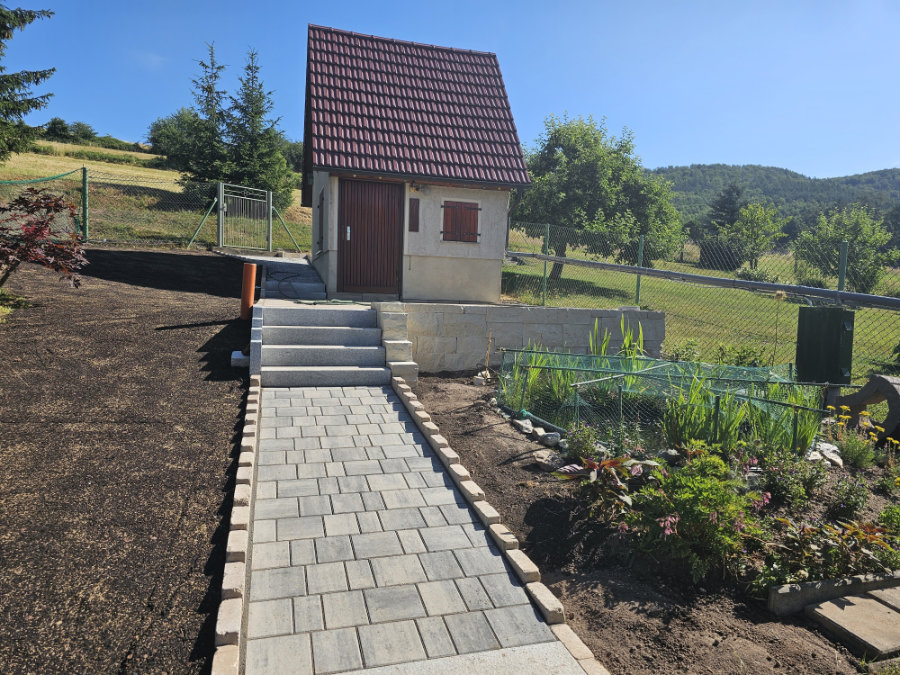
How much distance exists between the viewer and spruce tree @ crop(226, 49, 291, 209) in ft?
83.0

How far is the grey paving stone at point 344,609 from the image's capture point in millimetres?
3195

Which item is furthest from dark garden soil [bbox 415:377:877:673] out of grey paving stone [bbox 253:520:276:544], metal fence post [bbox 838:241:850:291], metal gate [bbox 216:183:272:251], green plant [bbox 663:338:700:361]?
metal gate [bbox 216:183:272:251]

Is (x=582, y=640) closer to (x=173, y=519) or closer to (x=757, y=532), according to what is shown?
(x=757, y=532)

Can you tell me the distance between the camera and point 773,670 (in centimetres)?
303

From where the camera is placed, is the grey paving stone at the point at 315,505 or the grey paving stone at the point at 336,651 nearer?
the grey paving stone at the point at 336,651

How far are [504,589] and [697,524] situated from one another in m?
1.38

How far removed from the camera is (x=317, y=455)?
5457 millimetres

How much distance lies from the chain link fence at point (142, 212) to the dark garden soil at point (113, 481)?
6.79 m

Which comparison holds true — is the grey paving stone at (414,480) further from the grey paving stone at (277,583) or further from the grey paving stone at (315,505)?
the grey paving stone at (277,583)

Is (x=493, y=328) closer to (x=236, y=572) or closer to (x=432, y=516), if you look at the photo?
(x=432, y=516)

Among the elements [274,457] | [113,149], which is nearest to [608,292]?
[274,457]

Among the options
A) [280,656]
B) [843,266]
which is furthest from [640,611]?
[843,266]

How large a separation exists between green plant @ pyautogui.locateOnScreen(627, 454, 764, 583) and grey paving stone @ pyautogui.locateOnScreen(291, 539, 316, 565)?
2.22m

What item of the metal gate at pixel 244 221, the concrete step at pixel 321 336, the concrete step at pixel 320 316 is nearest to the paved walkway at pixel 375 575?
the concrete step at pixel 321 336
